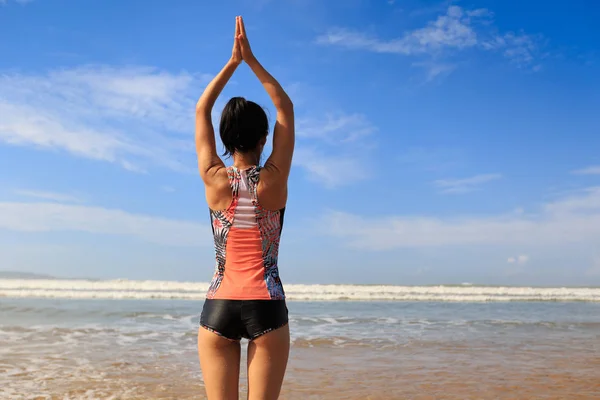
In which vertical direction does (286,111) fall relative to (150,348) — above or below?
above

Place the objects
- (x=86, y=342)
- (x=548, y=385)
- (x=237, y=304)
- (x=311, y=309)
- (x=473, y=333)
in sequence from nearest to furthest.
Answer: (x=237, y=304) < (x=548, y=385) < (x=86, y=342) < (x=473, y=333) < (x=311, y=309)

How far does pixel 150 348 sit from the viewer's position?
28.0 feet

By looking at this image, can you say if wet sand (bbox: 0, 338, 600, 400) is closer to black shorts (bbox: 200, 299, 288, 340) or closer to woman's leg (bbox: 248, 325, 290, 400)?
woman's leg (bbox: 248, 325, 290, 400)

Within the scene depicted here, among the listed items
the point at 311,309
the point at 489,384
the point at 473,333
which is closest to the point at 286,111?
the point at 489,384

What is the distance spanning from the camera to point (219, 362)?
2.58 meters

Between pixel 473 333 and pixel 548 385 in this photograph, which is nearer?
pixel 548 385

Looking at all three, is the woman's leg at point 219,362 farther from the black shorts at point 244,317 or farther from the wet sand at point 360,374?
the wet sand at point 360,374

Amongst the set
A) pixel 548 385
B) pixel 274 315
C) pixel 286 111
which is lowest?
pixel 548 385

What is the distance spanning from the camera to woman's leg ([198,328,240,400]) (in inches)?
101

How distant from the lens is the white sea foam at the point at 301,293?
21.3 m

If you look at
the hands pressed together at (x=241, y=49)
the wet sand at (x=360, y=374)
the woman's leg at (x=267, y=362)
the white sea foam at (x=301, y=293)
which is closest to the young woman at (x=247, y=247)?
the woman's leg at (x=267, y=362)

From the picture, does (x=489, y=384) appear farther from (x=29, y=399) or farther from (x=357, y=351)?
(x=29, y=399)

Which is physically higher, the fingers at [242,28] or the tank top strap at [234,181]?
the fingers at [242,28]

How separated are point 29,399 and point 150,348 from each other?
2.98 metres
